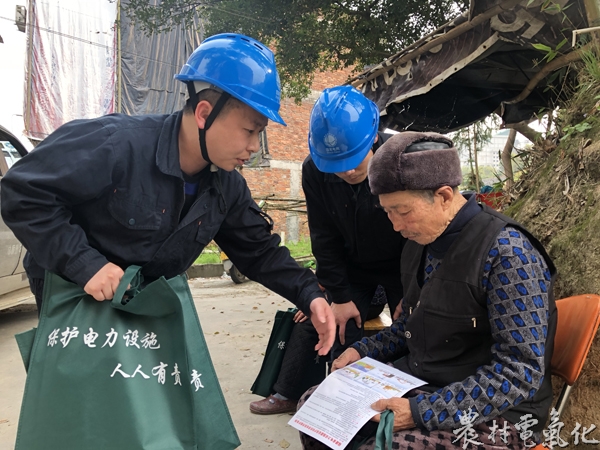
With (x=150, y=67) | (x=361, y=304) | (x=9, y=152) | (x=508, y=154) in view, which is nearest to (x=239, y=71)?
(x=361, y=304)

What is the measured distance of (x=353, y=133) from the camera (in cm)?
206

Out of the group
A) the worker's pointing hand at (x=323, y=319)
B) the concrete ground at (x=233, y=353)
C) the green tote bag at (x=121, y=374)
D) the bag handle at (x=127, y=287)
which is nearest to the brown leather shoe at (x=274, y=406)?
the concrete ground at (x=233, y=353)

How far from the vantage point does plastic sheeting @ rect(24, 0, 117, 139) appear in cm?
1128

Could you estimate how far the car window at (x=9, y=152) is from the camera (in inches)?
185

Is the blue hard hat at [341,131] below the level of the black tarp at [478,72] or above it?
below

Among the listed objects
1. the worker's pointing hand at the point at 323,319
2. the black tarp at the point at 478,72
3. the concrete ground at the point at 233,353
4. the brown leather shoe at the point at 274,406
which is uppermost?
the black tarp at the point at 478,72

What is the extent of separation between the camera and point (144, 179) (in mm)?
1621

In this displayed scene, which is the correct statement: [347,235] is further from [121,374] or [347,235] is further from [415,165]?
[121,374]

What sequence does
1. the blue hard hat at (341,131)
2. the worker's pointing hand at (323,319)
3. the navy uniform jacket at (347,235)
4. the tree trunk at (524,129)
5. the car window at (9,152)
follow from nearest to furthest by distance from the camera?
the worker's pointing hand at (323,319) → the blue hard hat at (341,131) → the navy uniform jacket at (347,235) → the car window at (9,152) → the tree trunk at (524,129)

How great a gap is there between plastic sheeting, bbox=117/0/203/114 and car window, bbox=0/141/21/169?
23.8 feet

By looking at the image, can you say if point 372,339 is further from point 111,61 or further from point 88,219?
point 111,61

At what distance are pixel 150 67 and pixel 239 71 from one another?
12117 millimetres

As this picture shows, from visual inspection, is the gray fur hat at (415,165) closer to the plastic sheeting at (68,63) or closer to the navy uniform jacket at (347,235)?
the navy uniform jacket at (347,235)

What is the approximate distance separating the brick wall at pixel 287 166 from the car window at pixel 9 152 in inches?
384
